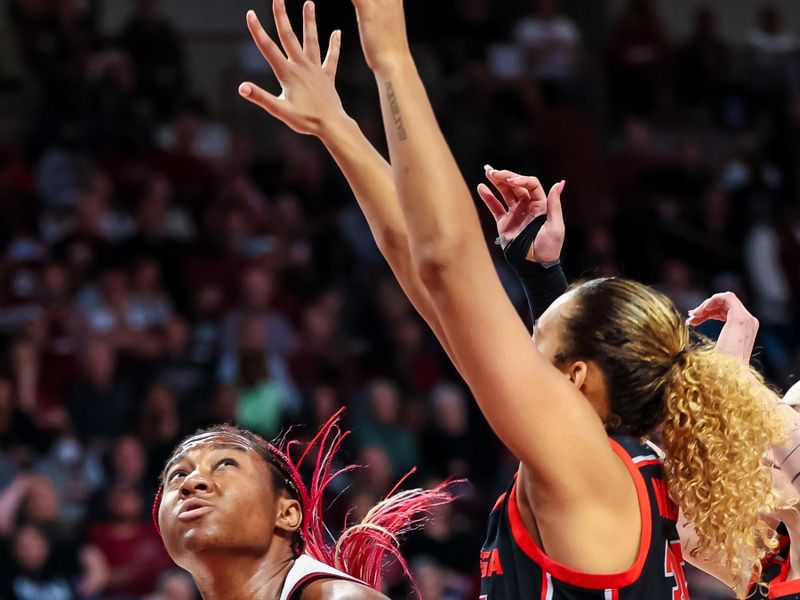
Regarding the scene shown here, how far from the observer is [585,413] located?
190 cm

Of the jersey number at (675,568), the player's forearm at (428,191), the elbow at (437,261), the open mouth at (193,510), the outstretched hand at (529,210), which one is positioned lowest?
the jersey number at (675,568)

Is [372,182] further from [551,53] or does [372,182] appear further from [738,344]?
[551,53]

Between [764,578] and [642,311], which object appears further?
[764,578]

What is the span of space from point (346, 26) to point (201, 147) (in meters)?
2.08

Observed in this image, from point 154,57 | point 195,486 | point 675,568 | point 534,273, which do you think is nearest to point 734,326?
point 534,273

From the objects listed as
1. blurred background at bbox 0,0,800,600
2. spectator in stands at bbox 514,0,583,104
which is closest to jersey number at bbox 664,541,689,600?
blurred background at bbox 0,0,800,600

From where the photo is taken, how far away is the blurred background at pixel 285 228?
7.04 metres

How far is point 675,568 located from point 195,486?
94 centimetres

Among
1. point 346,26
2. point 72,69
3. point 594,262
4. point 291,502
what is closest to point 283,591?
point 291,502

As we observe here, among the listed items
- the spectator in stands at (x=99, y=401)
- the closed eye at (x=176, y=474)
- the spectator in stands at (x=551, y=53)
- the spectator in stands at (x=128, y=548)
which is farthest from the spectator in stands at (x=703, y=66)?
the closed eye at (x=176, y=474)

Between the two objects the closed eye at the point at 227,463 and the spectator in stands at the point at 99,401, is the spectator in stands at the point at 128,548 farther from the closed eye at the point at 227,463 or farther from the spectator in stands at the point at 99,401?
the closed eye at the point at 227,463

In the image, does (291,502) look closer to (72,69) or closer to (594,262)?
(594,262)

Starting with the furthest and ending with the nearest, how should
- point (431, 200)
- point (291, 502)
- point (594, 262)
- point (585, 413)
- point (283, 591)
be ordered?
point (594, 262), point (291, 502), point (283, 591), point (585, 413), point (431, 200)

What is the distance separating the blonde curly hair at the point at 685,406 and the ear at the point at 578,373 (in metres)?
0.01
